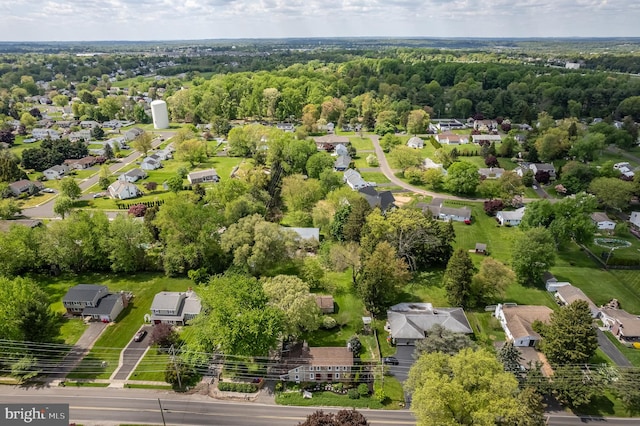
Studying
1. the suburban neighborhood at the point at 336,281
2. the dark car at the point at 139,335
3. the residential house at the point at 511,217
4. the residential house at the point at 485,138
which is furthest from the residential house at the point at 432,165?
the dark car at the point at 139,335

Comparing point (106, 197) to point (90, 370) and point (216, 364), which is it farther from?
point (216, 364)

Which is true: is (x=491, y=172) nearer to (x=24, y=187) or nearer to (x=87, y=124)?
(x=24, y=187)

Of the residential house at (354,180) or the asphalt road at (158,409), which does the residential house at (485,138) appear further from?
the asphalt road at (158,409)

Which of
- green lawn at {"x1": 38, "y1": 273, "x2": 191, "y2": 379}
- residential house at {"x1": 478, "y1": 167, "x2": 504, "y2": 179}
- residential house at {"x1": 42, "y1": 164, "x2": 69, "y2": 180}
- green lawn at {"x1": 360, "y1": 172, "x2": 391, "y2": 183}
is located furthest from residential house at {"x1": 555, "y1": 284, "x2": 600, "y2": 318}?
residential house at {"x1": 42, "y1": 164, "x2": 69, "y2": 180}

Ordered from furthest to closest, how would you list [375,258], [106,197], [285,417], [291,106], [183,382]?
[291,106] → [106,197] → [375,258] → [183,382] → [285,417]

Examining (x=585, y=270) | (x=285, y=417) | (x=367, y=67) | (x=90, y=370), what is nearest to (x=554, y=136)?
(x=585, y=270)
